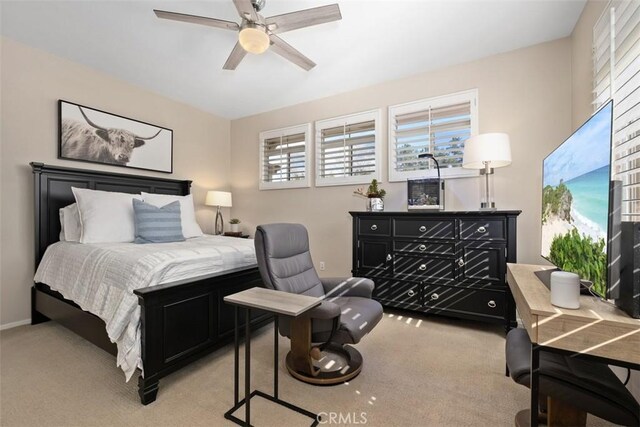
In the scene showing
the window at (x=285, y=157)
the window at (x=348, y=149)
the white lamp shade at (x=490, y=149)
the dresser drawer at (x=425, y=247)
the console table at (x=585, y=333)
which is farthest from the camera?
the window at (x=285, y=157)

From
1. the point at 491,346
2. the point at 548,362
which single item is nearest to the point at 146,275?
the point at 548,362

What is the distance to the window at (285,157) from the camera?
414cm

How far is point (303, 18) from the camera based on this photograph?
2014mm

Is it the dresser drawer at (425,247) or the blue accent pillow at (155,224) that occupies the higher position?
the blue accent pillow at (155,224)

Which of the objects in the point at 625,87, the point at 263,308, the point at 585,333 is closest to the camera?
the point at 585,333

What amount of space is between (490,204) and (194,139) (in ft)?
13.2

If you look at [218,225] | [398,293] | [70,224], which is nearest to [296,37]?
[398,293]

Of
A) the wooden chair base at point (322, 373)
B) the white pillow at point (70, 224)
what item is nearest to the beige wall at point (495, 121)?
the wooden chair base at point (322, 373)

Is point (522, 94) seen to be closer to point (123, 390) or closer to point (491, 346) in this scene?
point (491, 346)

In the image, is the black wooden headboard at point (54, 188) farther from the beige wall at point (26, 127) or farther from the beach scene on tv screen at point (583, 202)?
the beach scene on tv screen at point (583, 202)

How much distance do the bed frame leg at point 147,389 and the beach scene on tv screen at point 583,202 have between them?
2199 mm

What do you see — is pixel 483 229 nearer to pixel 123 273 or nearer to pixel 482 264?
pixel 482 264

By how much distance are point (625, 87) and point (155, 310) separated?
2.97 metres

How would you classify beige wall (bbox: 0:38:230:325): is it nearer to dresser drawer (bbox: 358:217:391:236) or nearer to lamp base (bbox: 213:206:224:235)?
lamp base (bbox: 213:206:224:235)
